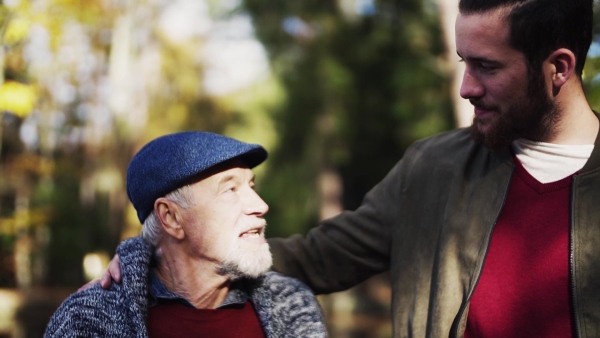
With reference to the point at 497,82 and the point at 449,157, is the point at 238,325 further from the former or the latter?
the point at 497,82

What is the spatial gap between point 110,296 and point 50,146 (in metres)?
16.9

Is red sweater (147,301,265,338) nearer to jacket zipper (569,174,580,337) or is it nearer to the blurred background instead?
jacket zipper (569,174,580,337)

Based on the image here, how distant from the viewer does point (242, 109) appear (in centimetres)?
1572

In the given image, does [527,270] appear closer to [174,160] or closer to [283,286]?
[283,286]

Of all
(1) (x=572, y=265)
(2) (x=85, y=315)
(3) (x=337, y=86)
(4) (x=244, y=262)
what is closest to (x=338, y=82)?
(3) (x=337, y=86)

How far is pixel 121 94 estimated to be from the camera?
16.7 metres

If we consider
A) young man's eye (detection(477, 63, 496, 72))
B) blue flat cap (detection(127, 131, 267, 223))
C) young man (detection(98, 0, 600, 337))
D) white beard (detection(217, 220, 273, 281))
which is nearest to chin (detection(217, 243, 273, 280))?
white beard (detection(217, 220, 273, 281))

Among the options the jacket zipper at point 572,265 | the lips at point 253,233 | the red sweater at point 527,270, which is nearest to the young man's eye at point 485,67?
the red sweater at point 527,270

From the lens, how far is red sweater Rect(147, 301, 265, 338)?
8.72 feet

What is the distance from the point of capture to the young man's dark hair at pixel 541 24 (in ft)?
7.89

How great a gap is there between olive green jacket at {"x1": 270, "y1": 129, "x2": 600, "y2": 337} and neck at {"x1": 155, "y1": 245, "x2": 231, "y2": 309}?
0.30 meters

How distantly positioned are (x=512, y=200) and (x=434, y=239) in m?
0.32

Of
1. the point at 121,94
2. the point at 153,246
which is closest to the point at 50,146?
the point at 121,94

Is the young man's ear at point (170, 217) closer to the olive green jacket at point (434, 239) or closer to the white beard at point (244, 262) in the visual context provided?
the white beard at point (244, 262)
